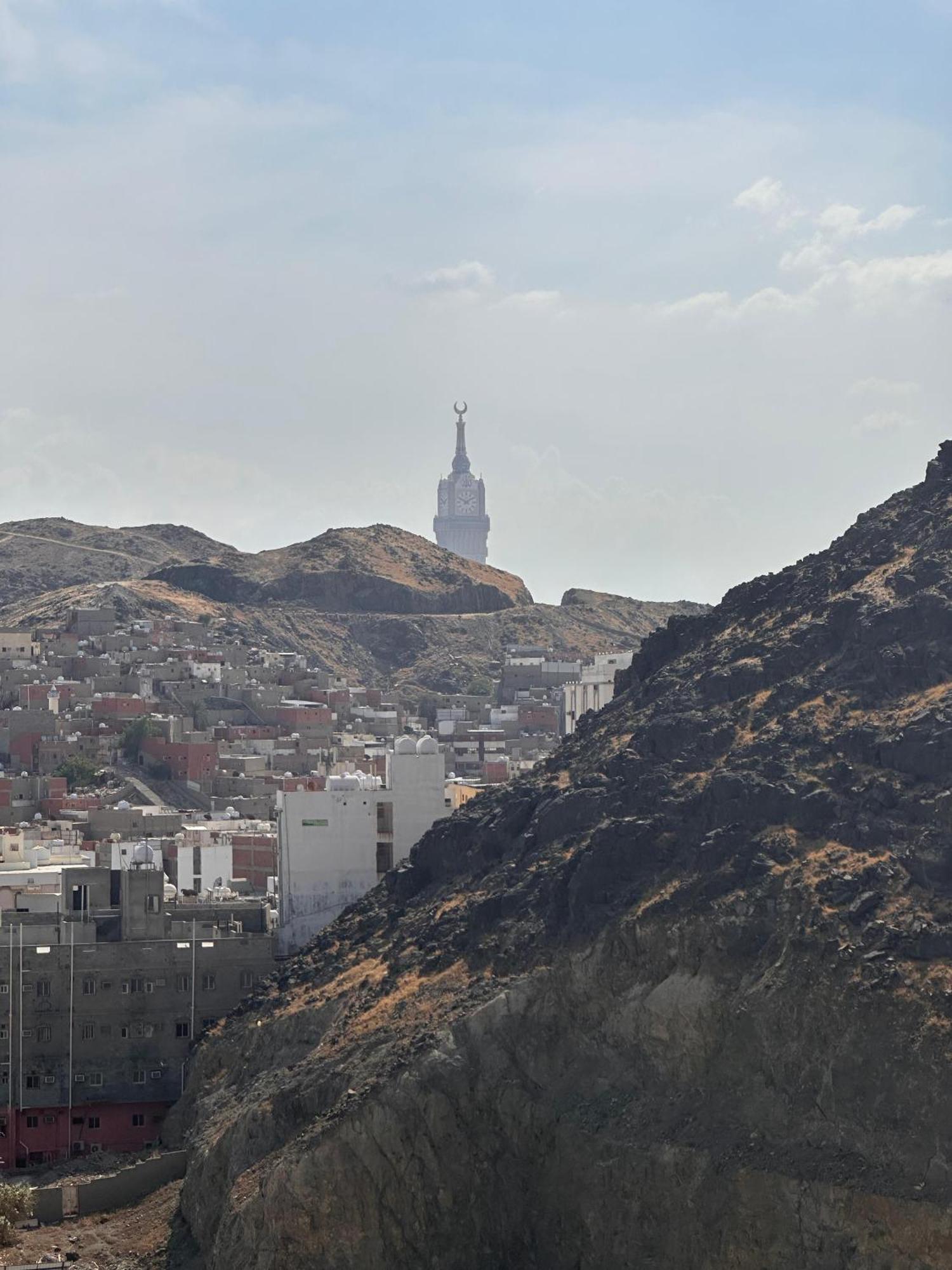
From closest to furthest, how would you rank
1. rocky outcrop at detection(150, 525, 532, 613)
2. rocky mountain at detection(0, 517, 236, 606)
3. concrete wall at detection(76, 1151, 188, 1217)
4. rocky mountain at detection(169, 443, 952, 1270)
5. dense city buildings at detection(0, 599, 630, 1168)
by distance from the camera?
1. rocky mountain at detection(169, 443, 952, 1270)
2. concrete wall at detection(76, 1151, 188, 1217)
3. dense city buildings at detection(0, 599, 630, 1168)
4. rocky outcrop at detection(150, 525, 532, 613)
5. rocky mountain at detection(0, 517, 236, 606)

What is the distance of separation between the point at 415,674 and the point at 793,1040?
368ft

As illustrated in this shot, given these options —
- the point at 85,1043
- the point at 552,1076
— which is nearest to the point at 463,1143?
the point at 552,1076

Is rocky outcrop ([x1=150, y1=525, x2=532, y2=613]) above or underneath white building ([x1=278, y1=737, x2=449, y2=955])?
above

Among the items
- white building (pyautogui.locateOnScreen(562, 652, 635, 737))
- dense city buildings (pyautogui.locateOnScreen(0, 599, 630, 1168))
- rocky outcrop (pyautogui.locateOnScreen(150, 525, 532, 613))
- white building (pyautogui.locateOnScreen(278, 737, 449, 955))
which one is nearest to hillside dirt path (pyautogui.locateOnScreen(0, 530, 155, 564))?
rocky outcrop (pyautogui.locateOnScreen(150, 525, 532, 613))

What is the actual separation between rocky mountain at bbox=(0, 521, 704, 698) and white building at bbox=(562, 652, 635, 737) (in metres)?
29.8

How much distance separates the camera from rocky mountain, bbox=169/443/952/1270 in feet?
154

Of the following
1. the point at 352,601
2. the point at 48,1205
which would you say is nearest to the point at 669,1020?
the point at 48,1205

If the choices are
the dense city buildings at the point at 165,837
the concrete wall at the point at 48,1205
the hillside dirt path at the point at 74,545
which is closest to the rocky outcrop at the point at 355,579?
the hillside dirt path at the point at 74,545

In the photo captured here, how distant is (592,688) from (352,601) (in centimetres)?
6339

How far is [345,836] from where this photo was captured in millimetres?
71250

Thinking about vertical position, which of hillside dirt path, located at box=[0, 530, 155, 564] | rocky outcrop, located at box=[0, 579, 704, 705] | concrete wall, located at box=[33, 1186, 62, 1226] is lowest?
concrete wall, located at box=[33, 1186, 62, 1226]

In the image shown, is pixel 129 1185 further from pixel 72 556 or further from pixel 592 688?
pixel 72 556

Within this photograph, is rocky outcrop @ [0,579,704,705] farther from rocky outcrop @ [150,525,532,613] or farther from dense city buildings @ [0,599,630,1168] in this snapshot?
dense city buildings @ [0,599,630,1168]

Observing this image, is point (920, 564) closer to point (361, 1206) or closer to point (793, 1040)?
point (793, 1040)
